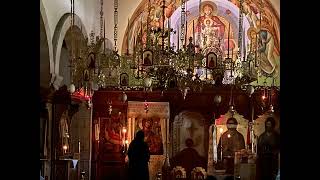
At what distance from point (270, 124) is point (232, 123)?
117 cm

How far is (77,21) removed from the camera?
1582cm

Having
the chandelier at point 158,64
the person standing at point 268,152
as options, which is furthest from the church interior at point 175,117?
the chandelier at point 158,64

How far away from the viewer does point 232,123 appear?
2000cm

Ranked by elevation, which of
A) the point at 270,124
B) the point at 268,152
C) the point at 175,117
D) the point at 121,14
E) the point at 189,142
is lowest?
the point at 268,152

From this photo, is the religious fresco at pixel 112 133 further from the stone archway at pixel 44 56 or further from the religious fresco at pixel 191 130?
the stone archway at pixel 44 56

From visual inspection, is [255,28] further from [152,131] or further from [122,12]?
[152,131]

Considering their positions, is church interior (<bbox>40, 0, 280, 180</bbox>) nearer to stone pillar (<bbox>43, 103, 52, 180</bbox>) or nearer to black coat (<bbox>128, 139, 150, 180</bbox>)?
stone pillar (<bbox>43, 103, 52, 180</bbox>)

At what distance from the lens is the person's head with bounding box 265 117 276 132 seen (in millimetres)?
19491

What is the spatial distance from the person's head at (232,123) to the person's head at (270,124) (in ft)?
3.16

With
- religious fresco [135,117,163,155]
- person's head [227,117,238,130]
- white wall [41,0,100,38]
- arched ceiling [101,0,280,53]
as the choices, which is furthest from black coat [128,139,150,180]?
person's head [227,117,238,130]

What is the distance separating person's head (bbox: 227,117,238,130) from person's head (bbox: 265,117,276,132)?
0.96 m

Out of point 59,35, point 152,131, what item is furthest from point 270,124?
point 59,35

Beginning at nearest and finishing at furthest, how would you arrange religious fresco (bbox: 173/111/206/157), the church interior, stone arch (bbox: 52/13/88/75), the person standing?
stone arch (bbox: 52/13/88/75), the church interior, the person standing, religious fresco (bbox: 173/111/206/157)
